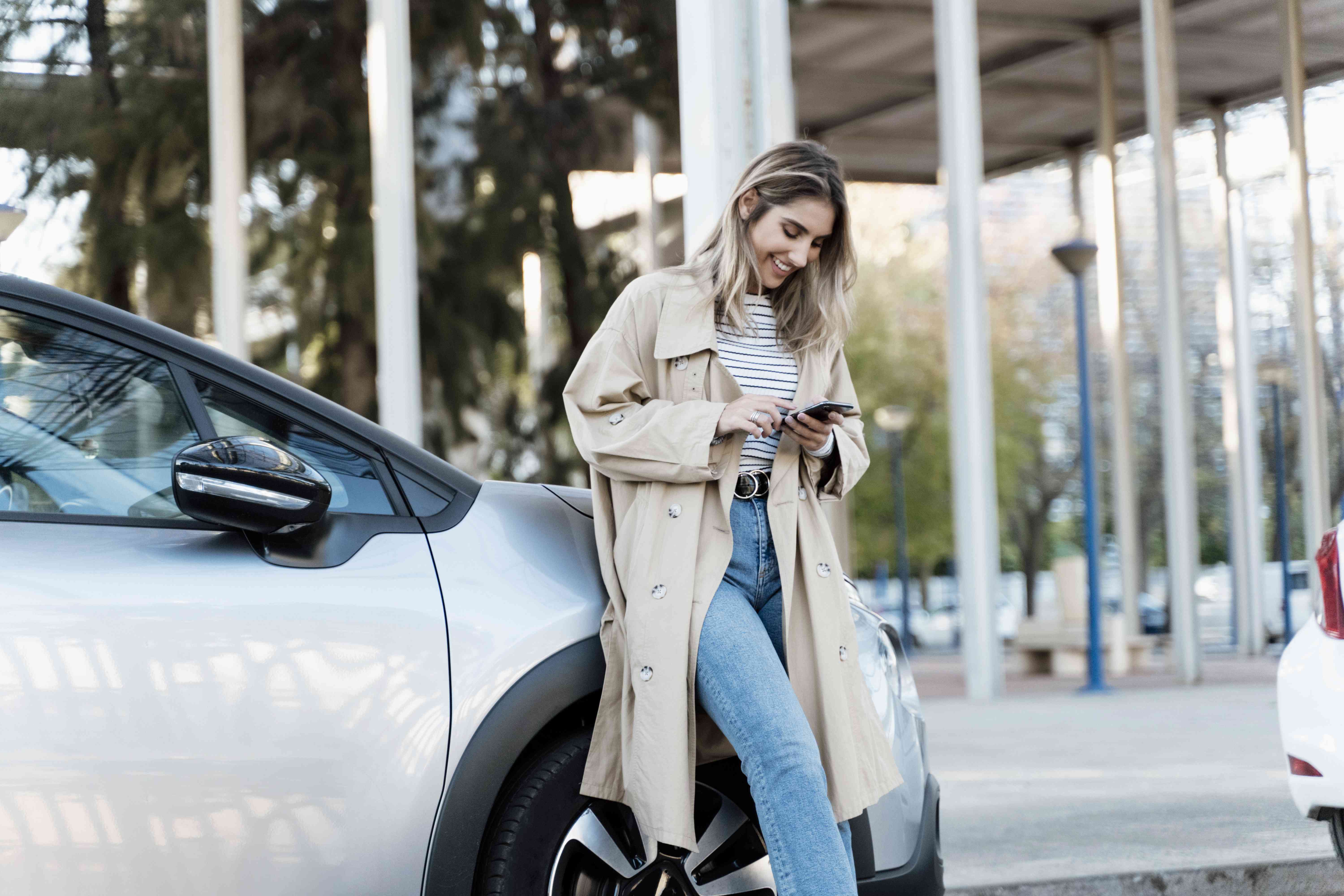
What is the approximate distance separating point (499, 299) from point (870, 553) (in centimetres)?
2473

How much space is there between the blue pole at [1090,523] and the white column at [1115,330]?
490 centimetres

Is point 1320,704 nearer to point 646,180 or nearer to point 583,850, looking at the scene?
point 583,850

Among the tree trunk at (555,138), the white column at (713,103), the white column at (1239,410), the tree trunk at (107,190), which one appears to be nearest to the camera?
the white column at (713,103)

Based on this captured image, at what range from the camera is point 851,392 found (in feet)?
10.3

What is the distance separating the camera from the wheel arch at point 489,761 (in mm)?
2631

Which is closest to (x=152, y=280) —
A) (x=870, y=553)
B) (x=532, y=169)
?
(x=532, y=169)

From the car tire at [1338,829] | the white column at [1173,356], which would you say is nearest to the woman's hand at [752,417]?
the car tire at [1338,829]

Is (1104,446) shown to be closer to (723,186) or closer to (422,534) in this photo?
(723,186)

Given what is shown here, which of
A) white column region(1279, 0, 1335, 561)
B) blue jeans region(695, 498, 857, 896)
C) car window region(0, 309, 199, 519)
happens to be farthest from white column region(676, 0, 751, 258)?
white column region(1279, 0, 1335, 561)

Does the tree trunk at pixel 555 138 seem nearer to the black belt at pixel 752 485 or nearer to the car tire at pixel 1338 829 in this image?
the car tire at pixel 1338 829

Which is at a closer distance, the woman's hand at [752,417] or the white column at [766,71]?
the woman's hand at [752,417]

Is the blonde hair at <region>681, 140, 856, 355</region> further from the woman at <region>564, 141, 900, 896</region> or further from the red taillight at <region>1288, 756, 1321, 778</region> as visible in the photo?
the red taillight at <region>1288, 756, 1321, 778</region>

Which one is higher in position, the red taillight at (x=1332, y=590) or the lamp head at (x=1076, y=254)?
Result: the lamp head at (x=1076, y=254)

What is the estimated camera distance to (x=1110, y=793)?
6152mm
